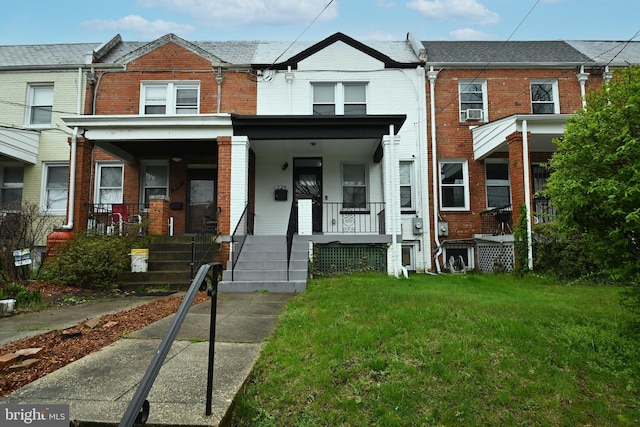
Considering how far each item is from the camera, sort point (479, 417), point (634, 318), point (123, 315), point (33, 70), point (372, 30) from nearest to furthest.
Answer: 1. point (479, 417)
2. point (634, 318)
3. point (123, 315)
4. point (33, 70)
5. point (372, 30)

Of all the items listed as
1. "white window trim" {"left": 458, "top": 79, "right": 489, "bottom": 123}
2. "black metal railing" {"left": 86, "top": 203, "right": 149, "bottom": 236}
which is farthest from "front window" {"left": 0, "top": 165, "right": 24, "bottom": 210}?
"white window trim" {"left": 458, "top": 79, "right": 489, "bottom": 123}

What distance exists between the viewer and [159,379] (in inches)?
108

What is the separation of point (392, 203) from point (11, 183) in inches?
506

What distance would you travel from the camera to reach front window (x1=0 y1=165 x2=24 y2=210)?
1267cm

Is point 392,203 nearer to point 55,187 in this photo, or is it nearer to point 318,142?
point 318,142

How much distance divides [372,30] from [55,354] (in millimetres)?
14452

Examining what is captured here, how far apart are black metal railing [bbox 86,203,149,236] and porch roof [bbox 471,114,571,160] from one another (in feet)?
32.6

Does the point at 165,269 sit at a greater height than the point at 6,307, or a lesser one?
greater

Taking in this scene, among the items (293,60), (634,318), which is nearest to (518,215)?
(634,318)

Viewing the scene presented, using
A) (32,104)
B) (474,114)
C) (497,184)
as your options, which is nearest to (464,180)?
(497,184)

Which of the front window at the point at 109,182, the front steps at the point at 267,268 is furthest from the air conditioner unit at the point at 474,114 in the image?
the front window at the point at 109,182

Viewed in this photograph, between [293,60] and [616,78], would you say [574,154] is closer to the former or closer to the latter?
[616,78]

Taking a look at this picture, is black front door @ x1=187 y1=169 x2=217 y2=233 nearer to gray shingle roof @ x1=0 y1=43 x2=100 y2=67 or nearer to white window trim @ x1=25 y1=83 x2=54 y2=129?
white window trim @ x1=25 y1=83 x2=54 y2=129

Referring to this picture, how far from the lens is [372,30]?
14383 millimetres
